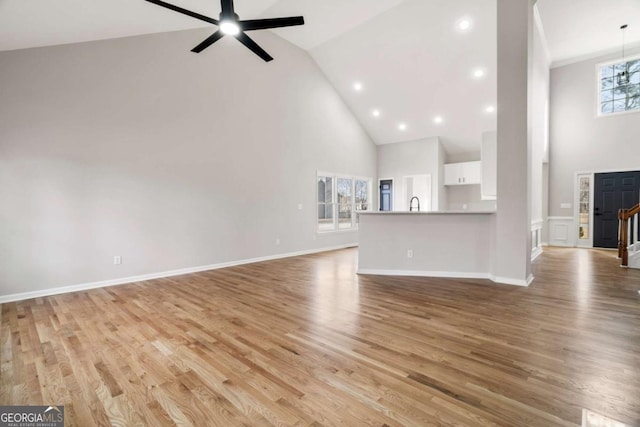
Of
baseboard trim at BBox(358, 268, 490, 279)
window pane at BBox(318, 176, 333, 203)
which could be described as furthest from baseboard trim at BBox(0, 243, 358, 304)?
baseboard trim at BBox(358, 268, 490, 279)

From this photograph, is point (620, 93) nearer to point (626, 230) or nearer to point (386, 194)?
point (626, 230)

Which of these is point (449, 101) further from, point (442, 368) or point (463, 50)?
point (442, 368)

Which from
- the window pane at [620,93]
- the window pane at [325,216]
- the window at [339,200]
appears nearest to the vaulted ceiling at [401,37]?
the window pane at [620,93]

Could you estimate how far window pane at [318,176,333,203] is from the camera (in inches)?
309

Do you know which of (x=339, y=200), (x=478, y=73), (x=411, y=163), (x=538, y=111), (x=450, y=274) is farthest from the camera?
(x=411, y=163)

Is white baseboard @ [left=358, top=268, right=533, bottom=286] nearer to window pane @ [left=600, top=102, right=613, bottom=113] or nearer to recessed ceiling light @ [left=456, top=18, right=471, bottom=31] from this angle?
recessed ceiling light @ [left=456, top=18, right=471, bottom=31]

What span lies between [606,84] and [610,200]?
288 cm

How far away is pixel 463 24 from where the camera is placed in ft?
18.2

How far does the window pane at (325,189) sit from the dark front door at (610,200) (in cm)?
668

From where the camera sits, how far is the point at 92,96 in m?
4.28

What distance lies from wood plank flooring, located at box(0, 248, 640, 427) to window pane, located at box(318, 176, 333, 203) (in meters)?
4.07

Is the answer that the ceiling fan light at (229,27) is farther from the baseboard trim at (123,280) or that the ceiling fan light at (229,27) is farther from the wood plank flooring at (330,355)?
the baseboard trim at (123,280)

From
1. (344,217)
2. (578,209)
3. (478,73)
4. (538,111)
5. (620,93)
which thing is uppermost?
(478,73)

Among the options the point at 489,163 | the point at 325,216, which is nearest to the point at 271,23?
the point at 489,163
